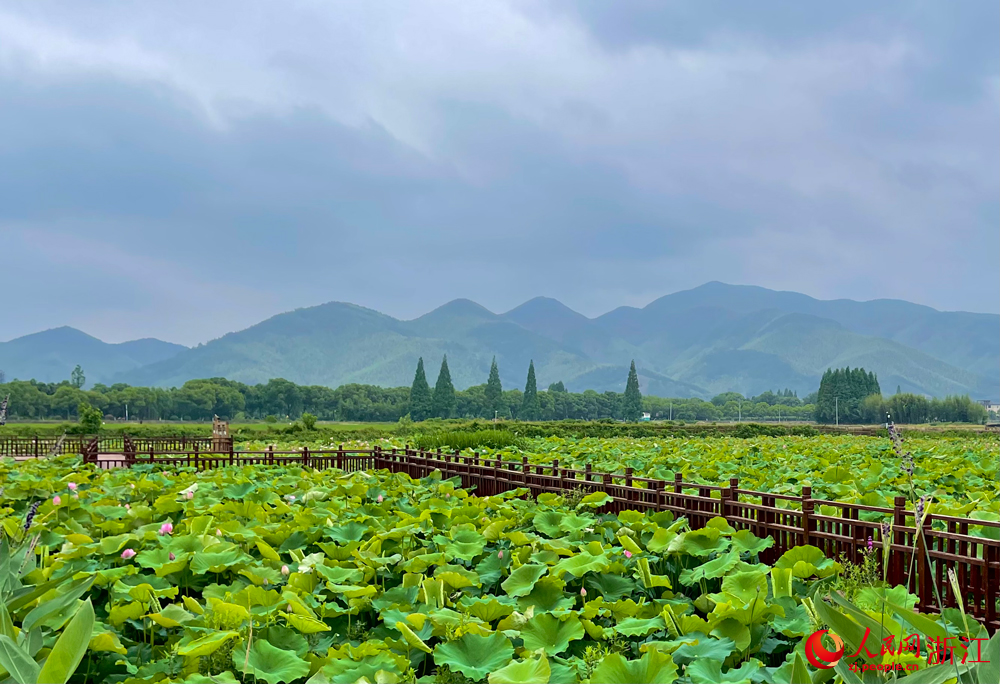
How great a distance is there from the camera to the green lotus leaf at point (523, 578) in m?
4.88

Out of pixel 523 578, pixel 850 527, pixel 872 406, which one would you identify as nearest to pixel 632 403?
pixel 872 406

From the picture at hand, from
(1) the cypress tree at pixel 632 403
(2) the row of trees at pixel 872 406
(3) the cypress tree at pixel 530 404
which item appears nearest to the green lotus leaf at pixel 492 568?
(3) the cypress tree at pixel 530 404

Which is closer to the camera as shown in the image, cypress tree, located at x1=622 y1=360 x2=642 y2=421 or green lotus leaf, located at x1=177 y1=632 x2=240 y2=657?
green lotus leaf, located at x1=177 y1=632 x2=240 y2=657

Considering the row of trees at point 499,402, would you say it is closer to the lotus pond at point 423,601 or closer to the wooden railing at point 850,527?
the wooden railing at point 850,527

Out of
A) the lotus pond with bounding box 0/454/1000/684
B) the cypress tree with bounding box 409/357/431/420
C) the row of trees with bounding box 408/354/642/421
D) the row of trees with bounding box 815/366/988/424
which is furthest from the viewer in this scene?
the cypress tree with bounding box 409/357/431/420

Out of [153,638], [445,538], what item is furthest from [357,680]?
[445,538]

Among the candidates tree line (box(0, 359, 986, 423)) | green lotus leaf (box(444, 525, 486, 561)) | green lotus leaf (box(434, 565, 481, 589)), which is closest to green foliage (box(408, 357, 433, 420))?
tree line (box(0, 359, 986, 423))

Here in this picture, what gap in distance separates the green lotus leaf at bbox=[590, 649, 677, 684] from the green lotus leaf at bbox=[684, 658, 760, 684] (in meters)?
0.23

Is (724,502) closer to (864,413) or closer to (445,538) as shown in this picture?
(445,538)

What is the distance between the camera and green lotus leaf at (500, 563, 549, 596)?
4.88 meters

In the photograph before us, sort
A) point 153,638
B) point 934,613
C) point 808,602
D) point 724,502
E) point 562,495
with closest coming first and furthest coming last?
1. point 808,602
2. point 153,638
3. point 934,613
4. point 724,502
5. point 562,495

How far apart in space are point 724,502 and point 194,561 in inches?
185

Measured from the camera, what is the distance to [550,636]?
13.3 feet

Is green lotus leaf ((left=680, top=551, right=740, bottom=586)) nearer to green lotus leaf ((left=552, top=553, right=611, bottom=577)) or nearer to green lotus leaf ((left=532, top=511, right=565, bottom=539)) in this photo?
green lotus leaf ((left=552, top=553, right=611, bottom=577))
